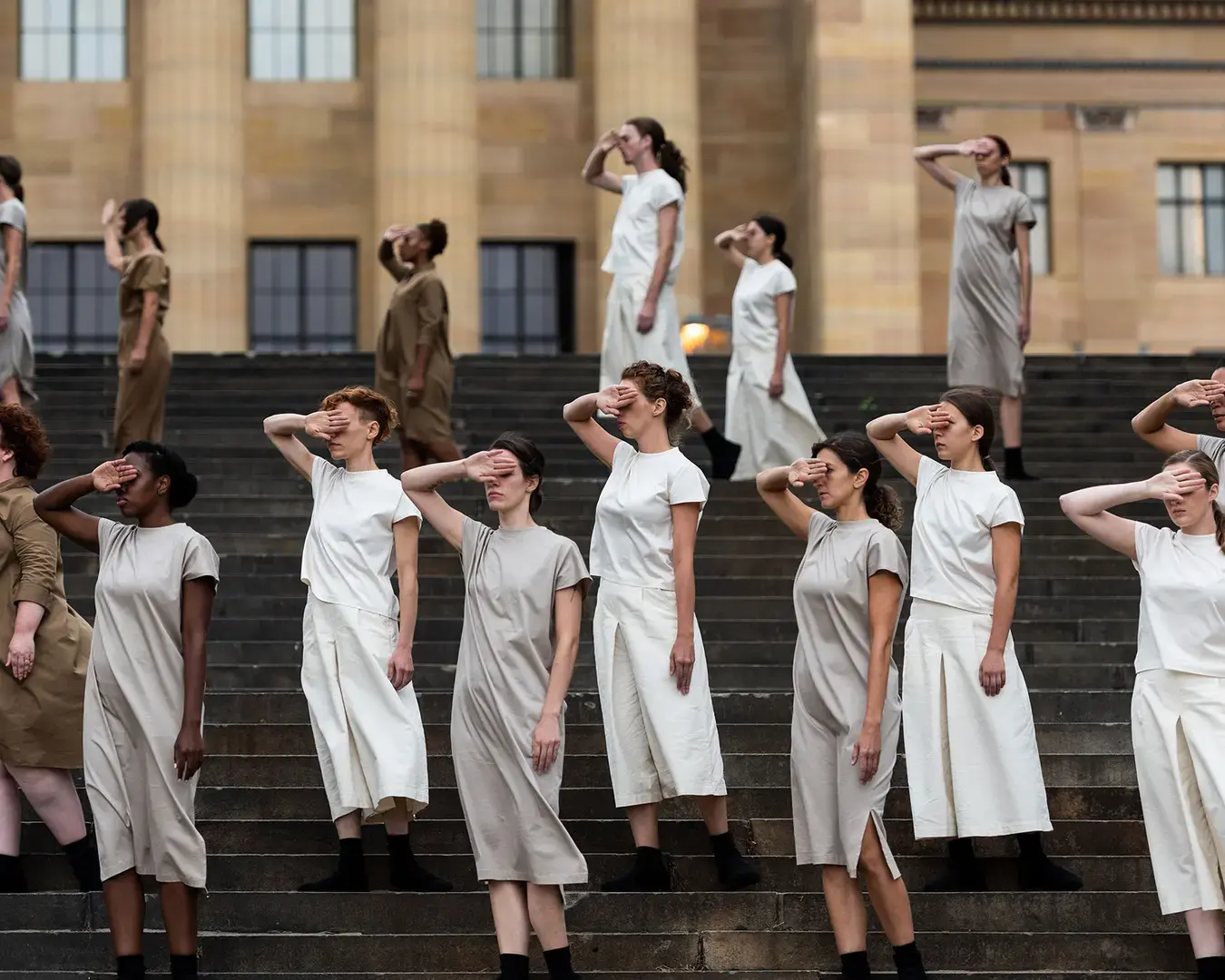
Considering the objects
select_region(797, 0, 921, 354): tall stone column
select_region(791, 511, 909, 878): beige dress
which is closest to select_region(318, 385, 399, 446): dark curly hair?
select_region(791, 511, 909, 878): beige dress

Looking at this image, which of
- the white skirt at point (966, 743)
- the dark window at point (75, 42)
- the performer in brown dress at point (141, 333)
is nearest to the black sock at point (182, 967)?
the white skirt at point (966, 743)

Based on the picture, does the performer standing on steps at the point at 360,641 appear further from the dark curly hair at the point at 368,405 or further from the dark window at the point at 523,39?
the dark window at the point at 523,39

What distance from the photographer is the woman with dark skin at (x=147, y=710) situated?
806 centimetres

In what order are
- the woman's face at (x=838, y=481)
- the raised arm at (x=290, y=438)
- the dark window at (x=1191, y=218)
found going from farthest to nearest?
the dark window at (x=1191, y=218) < the raised arm at (x=290, y=438) < the woman's face at (x=838, y=481)

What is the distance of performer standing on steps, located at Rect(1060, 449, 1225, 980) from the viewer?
26.7 feet

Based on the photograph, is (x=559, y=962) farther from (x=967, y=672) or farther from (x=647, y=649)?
(x=967, y=672)

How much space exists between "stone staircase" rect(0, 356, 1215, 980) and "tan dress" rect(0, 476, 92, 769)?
57 cm

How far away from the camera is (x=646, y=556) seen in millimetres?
9109

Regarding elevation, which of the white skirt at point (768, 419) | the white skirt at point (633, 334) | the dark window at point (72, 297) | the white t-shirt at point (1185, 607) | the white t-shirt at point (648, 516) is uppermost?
the dark window at point (72, 297)

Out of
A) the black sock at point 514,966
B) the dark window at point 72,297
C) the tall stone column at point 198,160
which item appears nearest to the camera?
→ the black sock at point 514,966

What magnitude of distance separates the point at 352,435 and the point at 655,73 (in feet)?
57.8

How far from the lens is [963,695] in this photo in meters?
8.91

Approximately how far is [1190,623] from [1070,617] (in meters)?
4.09

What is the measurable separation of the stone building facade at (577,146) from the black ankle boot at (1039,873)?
16813 millimetres
